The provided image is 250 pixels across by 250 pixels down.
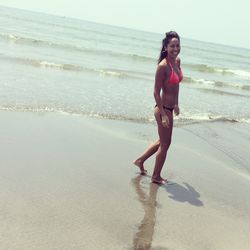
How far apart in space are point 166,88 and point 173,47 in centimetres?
50

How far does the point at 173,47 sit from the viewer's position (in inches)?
192

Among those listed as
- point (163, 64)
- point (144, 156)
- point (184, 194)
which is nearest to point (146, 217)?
point (184, 194)

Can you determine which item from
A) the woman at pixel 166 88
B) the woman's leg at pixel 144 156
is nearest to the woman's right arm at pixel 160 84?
the woman at pixel 166 88

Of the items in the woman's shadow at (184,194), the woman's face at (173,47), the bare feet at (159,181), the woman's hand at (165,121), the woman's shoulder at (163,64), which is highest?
the woman's face at (173,47)

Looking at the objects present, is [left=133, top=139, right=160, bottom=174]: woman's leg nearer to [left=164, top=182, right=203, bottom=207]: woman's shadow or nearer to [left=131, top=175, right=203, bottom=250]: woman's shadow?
[left=131, top=175, right=203, bottom=250]: woman's shadow

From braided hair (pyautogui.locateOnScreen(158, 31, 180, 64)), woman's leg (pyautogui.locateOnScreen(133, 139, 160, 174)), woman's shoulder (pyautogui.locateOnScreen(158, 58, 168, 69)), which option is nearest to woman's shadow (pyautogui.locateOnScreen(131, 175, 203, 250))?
woman's leg (pyautogui.locateOnScreen(133, 139, 160, 174))

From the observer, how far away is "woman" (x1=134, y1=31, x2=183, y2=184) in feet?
16.1

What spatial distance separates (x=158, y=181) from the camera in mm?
5137

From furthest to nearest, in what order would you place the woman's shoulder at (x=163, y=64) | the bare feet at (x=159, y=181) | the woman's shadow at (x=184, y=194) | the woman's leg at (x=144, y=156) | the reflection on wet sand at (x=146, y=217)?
the woman's leg at (x=144, y=156) < the bare feet at (x=159, y=181) < the woman's shoulder at (x=163, y=64) < the woman's shadow at (x=184, y=194) < the reflection on wet sand at (x=146, y=217)

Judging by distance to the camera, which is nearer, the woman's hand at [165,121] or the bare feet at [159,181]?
the woman's hand at [165,121]

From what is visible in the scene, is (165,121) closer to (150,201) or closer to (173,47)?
(173,47)

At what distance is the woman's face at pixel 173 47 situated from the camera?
4872 mm

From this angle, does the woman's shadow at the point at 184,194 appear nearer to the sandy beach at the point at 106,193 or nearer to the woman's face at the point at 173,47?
the sandy beach at the point at 106,193

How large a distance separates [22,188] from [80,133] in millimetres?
2531
